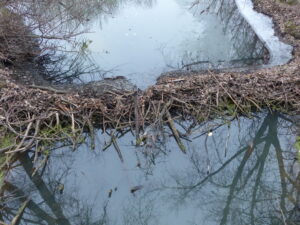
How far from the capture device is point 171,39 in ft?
29.4

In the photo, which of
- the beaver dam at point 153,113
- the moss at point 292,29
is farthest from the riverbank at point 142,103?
the moss at point 292,29

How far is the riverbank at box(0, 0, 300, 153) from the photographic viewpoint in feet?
19.1

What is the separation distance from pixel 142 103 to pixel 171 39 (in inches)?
136

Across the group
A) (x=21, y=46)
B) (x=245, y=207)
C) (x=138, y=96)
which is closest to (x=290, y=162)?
(x=245, y=207)

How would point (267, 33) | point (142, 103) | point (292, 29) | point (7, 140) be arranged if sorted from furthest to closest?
point (267, 33)
point (292, 29)
point (142, 103)
point (7, 140)

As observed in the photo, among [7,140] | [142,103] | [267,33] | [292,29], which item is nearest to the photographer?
[7,140]

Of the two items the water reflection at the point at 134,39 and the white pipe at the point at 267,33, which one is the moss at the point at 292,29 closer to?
the white pipe at the point at 267,33

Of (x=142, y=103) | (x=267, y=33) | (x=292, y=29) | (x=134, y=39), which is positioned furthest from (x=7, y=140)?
(x=292, y=29)

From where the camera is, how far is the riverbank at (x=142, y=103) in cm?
→ 584

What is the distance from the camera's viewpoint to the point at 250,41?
8.80 metres

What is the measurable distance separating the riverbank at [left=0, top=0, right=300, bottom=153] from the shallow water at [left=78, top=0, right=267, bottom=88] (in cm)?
118

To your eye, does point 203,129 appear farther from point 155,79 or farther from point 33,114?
point 33,114

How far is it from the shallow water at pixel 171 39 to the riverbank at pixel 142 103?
118cm

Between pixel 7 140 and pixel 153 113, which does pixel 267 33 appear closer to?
pixel 153 113
